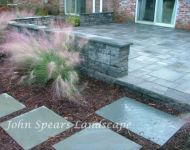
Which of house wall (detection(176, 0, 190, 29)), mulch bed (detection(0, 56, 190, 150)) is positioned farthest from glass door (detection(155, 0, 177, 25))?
mulch bed (detection(0, 56, 190, 150))

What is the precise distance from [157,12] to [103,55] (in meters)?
5.67

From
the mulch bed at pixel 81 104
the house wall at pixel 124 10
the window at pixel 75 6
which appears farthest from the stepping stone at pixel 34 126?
the window at pixel 75 6

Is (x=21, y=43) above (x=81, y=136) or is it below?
above

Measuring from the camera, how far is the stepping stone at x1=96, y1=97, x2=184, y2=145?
243 cm

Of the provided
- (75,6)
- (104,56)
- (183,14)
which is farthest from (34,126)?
(75,6)

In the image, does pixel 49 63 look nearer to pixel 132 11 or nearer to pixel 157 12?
pixel 157 12

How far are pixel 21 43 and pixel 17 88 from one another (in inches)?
28.7

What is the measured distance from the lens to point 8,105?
9.78 ft

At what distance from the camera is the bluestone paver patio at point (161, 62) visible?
324cm

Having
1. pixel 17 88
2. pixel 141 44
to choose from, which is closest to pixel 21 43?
pixel 17 88

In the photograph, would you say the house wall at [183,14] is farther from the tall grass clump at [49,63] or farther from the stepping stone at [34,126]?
the stepping stone at [34,126]

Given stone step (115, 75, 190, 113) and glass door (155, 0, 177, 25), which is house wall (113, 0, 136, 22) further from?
stone step (115, 75, 190, 113)

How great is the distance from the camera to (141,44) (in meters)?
5.74

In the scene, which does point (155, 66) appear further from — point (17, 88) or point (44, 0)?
point (44, 0)
